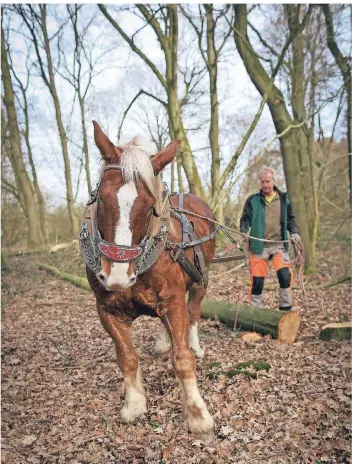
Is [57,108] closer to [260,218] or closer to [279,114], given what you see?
[279,114]

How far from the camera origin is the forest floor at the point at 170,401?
9.75ft

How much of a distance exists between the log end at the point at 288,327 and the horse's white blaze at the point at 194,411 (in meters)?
2.07

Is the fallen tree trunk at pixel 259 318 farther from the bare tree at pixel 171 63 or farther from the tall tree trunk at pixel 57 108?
the tall tree trunk at pixel 57 108

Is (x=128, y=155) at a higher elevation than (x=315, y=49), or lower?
lower

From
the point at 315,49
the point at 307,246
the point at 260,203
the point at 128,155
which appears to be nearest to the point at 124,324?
the point at 128,155

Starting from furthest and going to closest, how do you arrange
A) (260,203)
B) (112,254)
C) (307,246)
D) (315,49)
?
(315,49) → (307,246) → (260,203) → (112,254)

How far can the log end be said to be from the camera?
504cm

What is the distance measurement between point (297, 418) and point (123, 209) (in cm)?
225

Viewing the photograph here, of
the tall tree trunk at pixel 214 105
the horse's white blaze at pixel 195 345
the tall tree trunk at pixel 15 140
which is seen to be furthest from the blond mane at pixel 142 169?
the tall tree trunk at pixel 15 140

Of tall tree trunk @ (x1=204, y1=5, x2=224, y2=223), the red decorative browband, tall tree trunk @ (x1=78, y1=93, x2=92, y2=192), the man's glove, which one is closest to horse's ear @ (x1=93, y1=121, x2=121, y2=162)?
the red decorative browband

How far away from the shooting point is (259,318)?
5344 millimetres

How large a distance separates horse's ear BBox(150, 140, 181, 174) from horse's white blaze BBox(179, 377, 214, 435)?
1.81 meters

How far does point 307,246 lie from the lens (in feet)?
30.0

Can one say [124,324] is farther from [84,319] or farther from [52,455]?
[84,319]
